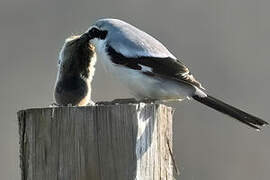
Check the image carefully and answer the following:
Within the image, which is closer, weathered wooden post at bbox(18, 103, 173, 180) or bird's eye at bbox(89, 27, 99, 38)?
weathered wooden post at bbox(18, 103, 173, 180)

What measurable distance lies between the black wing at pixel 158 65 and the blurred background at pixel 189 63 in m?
2.23

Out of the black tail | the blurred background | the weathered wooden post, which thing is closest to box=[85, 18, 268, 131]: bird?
the black tail

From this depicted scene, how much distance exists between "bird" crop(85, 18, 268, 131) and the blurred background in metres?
2.22

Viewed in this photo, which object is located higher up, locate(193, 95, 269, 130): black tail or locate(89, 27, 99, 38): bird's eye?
locate(89, 27, 99, 38): bird's eye

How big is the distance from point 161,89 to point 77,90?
40 centimetres

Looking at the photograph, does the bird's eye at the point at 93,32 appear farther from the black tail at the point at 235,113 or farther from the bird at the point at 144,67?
the black tail at the point at 235,113

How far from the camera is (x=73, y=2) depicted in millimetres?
7473

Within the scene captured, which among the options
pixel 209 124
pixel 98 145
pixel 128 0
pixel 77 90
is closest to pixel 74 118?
pixel 98 145

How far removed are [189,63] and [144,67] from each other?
10.1ft

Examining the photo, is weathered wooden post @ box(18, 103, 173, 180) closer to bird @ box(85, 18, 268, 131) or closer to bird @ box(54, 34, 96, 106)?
bird @ box(54, 34, 96, 106)

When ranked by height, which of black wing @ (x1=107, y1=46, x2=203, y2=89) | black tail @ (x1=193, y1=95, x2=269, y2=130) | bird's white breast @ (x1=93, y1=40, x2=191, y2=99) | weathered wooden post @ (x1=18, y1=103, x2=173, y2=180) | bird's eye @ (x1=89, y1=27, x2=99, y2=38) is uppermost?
bird's eye @ (x1=89, y1=27, x2=99, y2=38)

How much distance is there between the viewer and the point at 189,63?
6414mm

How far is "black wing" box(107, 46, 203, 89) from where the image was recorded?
132 inches

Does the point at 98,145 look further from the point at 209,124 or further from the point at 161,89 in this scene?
the point at 209,124
